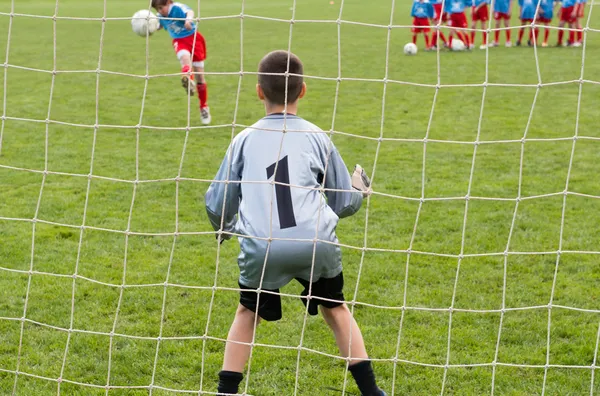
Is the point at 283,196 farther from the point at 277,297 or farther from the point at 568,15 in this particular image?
the point at 568,15

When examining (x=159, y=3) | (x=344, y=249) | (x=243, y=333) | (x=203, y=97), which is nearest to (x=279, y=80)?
(x=243, y=333)

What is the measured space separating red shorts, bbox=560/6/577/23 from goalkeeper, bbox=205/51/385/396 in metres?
13.6

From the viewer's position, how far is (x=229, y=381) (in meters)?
3.00

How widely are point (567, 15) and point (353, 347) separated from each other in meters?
14.1

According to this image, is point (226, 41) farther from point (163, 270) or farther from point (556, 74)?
point (163, 270)

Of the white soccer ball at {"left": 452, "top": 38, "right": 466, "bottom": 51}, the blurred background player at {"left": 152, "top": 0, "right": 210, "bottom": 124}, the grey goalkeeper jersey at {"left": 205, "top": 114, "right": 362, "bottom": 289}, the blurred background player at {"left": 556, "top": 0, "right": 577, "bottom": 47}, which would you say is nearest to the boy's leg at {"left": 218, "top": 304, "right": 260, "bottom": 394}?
the grey goalkeeper jersey at {"left": 205, "top": 114, "right": 362, "bottom": 289}

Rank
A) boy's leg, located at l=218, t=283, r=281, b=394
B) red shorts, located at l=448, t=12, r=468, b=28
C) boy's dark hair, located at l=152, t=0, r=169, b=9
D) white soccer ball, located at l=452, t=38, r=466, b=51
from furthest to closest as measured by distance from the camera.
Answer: red shorts, located at l=448, t=12, r=468, b=28, white soccer ball, located at l=452, t=38, r=466, b=51, boy's dark hair, located at l=152, t=0, r=169, b=9, boy's leg, located at l=218, t=283, r=281, b=394

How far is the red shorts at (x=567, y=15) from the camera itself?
15375mm

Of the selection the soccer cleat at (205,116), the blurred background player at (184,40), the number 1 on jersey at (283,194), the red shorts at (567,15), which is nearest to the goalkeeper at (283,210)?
the number 1 on jersey at (283,194)

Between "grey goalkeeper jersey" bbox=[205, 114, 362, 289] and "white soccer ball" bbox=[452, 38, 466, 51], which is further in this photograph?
"white soccer ball" bbox=[452, 38, 466, 51]

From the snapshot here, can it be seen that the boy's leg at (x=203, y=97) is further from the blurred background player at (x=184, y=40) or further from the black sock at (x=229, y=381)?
the black sock at (x=229, y=381)

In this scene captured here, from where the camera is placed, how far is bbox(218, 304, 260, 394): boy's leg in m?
3.01

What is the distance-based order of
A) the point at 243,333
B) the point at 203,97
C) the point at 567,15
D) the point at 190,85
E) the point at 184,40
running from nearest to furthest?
the point at 243,333 → the point at 190,85 → the point at 203,97 → the point at 184,40 → the point at 567,15

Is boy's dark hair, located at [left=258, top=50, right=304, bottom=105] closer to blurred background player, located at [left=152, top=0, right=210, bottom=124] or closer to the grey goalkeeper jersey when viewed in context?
the grey goalkeeper jersey
